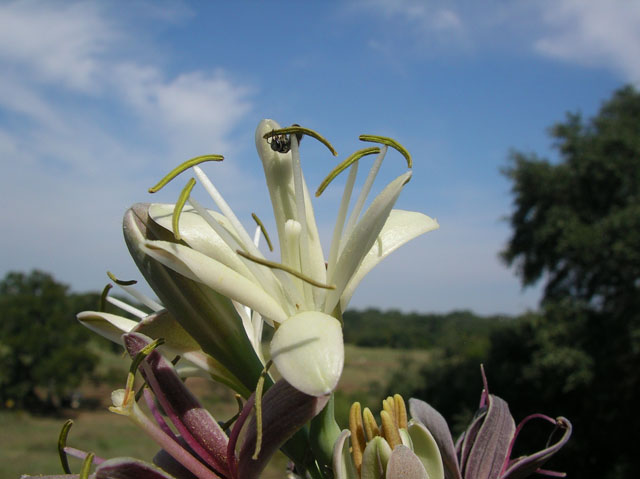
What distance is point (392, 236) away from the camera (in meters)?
1.59

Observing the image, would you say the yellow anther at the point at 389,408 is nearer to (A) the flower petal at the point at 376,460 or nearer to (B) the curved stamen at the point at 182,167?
(A) the flower petal at the point at 376,460

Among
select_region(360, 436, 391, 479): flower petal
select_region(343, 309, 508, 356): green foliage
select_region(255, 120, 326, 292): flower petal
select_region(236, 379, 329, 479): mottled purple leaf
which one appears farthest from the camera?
select_region(343, 309, 508, 356): green foliage

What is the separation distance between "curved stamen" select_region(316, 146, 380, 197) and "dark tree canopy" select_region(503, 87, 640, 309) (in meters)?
19.1

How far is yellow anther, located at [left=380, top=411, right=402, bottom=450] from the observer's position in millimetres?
1403

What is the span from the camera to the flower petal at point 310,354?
1.04m

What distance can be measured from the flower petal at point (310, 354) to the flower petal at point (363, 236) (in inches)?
8.0

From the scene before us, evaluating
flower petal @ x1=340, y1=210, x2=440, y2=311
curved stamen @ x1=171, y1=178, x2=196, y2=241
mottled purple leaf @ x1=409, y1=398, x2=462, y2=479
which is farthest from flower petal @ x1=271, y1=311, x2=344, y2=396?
mottled purple leaf @ x1=409, y1=398, x2=462, y2=479

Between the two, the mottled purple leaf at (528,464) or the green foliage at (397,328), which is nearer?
the mottled purple leaf at (528,464)

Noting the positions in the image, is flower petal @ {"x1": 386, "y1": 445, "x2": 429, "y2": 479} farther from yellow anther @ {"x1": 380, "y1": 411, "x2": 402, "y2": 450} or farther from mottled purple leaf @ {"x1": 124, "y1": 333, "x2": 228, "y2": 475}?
mottled purple leaf @ {"x1": 124, "y1": 333, "x2": 228, "y2": 475}

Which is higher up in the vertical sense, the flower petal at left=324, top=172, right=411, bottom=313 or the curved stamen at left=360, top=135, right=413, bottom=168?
the curved stamen at left=360, top=135, right=413, bottom=168

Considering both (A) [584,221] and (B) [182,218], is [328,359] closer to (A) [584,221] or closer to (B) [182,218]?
(B) [182,218]

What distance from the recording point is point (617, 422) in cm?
1845

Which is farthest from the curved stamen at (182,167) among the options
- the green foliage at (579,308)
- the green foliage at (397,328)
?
the green foliage at (397,328)

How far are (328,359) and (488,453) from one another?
697 mm
